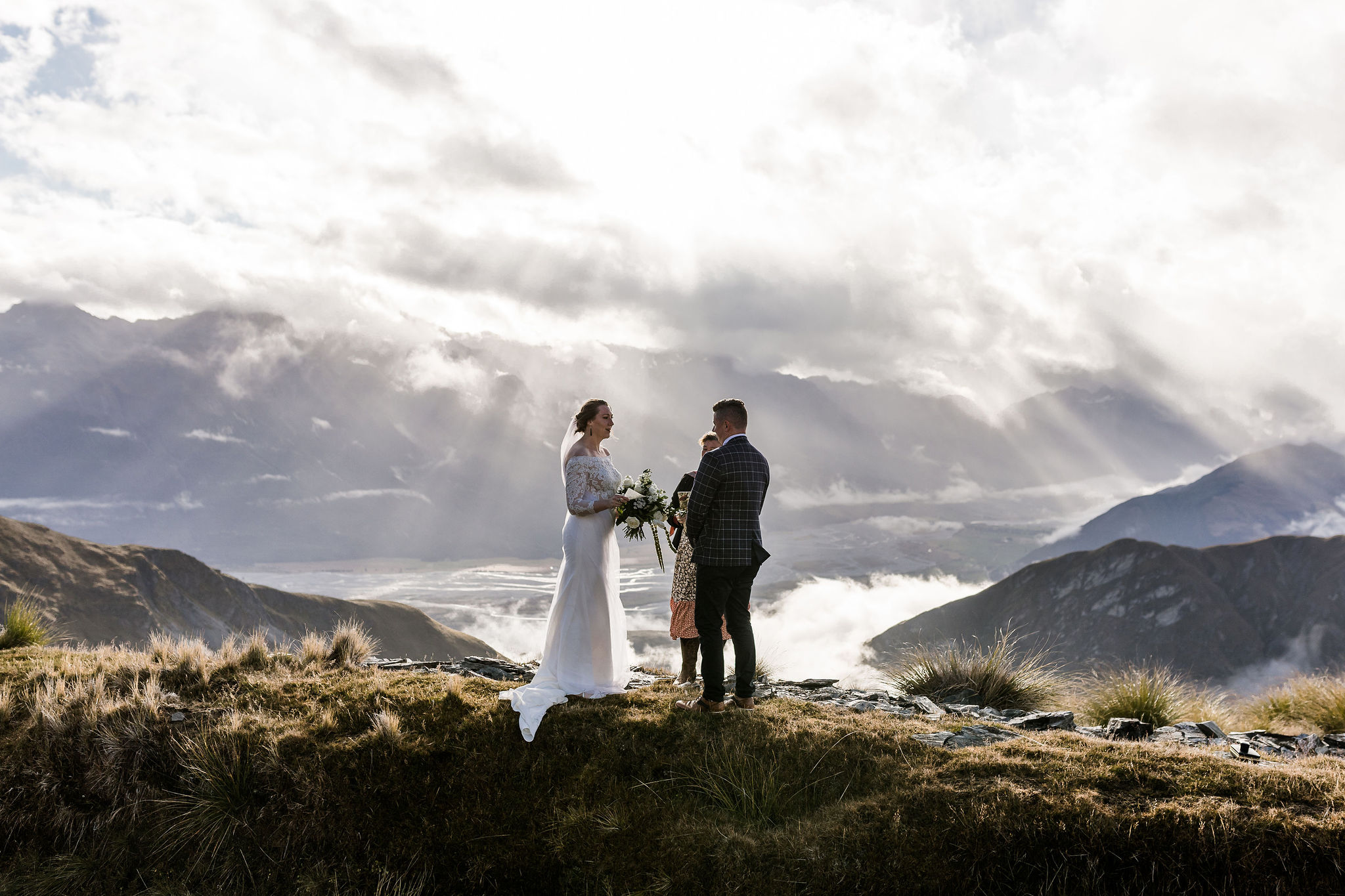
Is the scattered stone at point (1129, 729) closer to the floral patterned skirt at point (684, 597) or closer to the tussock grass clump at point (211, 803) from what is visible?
the floral patterned skirt at point (684, 597)

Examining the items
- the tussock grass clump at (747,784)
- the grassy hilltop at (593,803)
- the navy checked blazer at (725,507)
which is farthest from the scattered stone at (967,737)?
the navy checked blazer at (725,507)

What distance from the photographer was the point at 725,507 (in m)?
8.73

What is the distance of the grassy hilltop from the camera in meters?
6.37

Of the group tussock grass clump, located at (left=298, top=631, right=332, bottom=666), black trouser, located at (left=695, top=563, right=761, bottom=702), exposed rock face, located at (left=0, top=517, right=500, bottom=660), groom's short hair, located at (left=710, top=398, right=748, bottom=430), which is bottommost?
exposed rock face, located at (left=0, top=517, right=500, bottom=660)

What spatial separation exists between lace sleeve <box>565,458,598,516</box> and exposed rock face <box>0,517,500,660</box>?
102304 millimetres

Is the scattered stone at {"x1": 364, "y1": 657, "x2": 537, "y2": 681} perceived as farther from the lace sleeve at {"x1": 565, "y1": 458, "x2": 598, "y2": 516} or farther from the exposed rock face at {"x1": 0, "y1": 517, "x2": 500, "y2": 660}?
the exposed rock face at {"x1": 0, "y1": 517, "x2": 500, "y2": 660}

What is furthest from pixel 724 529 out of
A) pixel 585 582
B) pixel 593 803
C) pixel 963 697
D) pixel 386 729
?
pixel 963 697

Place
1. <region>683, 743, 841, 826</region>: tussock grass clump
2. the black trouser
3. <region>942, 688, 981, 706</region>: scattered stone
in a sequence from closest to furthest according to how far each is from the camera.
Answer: <region>683, 743, 841, 826</region>: tussock grass clump
the black trouser
<region>942, 688, 981, 706</region>: scattered stone

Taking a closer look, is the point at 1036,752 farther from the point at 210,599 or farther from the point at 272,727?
the point at 210,599

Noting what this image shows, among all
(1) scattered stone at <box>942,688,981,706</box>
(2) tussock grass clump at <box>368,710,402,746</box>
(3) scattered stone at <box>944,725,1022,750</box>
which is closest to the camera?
(3) scattered stone at <box>944,725,1022,750</box>

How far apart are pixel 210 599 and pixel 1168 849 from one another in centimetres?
16123

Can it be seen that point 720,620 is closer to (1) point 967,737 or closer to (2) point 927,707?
(1) point 967,737

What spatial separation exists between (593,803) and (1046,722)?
6348 mm

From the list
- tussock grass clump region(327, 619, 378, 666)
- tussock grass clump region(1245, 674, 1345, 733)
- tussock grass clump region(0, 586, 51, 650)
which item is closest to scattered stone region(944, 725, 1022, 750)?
tussock grass clump region(1245, 674, 1345, 733)
